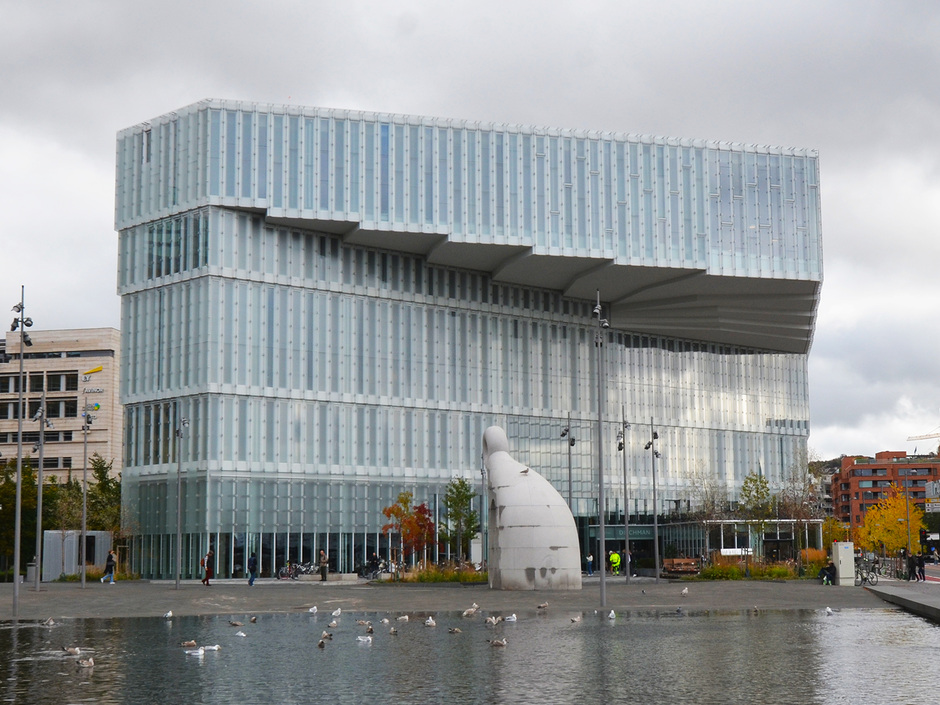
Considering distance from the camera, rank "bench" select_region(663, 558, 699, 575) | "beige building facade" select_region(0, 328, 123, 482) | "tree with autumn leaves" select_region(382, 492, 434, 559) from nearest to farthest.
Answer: "bench" select_region(663, 558, 699, 575), "tree with autumn leaves" select_region(382, 492, 434, 559), "beige building facade" select_region(0, 328, 123, 482)

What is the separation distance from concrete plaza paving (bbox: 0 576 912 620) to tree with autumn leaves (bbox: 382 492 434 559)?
25.2 metres

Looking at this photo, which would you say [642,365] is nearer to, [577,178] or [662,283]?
[662,283]

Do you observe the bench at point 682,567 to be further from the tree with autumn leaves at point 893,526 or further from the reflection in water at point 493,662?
the tree with autumn leaves at point 893,526

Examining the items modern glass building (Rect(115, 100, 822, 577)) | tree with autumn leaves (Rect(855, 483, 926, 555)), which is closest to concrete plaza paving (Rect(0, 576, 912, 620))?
modern glass building (Rect(115, 100, 822, 577))

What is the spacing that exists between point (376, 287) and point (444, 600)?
4414cm

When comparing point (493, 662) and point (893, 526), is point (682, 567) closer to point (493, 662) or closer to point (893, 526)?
point (893, 526)

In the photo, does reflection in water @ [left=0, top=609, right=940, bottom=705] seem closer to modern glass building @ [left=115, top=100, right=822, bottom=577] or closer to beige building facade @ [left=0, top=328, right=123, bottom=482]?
modern glass building @ [left=115, top=100, right=822, bottom=577]

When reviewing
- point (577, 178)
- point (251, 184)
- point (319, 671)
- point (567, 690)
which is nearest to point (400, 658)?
point (319, 671)

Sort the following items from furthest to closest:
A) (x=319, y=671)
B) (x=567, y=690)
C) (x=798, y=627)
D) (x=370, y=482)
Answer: (x=370, y=482) < (x=798, y=627) < (x=319, y=671) < (x=567, y=690)

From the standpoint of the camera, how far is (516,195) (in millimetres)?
80438

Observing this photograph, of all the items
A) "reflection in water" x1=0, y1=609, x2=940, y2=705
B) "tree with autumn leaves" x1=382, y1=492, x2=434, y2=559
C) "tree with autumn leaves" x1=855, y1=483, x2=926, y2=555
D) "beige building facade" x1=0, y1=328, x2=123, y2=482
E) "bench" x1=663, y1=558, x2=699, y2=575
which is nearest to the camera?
"reflection in water" x1=0, y1=609, x2=940, y2=705

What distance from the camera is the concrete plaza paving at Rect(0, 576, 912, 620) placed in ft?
120

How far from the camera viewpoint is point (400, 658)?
21.3m

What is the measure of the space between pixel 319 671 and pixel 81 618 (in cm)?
1783
